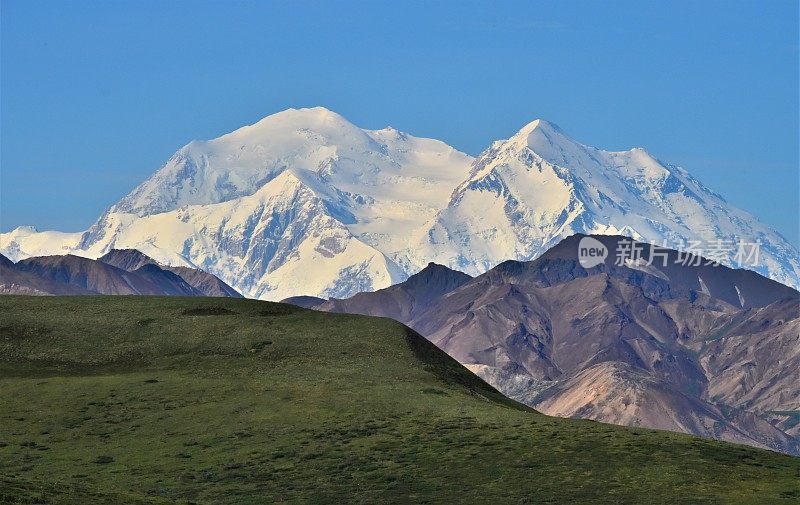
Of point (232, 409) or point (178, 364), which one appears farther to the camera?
point (178, 364)

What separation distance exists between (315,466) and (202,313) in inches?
2413

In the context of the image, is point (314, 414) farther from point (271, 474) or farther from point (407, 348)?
point (407, 348)

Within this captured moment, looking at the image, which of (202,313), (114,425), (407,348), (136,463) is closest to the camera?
(136,463)

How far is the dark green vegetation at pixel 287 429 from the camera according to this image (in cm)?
11088

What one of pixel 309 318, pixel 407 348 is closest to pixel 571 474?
pixel 407 348

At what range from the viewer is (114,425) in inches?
5266

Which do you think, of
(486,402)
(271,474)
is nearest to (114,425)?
(271,474)

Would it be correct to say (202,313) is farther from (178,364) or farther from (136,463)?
(136,463)

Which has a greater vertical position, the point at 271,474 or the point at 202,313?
the point at 202,313

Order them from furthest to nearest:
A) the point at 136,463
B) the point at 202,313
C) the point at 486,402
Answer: the point at 202,313 → the point at 486,402 → the point at 136,463

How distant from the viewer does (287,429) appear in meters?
130

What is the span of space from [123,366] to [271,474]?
44765 millimetres

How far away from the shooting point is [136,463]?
12125 cm

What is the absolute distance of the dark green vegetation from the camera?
364 ft
